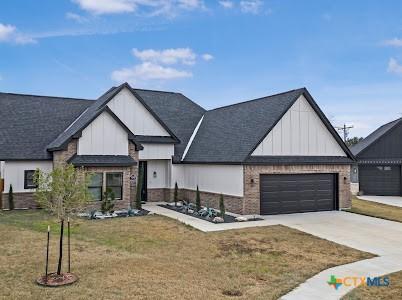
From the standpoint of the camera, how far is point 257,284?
8.45 meters

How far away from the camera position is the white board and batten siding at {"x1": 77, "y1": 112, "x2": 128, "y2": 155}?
61.7ft

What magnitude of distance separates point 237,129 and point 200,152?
285cm

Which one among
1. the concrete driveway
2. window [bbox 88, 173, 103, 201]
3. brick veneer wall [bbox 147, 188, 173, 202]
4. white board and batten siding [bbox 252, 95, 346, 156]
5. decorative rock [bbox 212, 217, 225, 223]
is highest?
white board and batten siding [bbox 252, 95, 346, 156]

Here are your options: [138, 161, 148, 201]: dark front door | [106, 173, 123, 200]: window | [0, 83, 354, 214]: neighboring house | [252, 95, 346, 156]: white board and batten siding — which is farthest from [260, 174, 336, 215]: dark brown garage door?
[138, 161, 148, 201]: dark front door

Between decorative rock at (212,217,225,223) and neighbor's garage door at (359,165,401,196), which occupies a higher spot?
neighbor's garage door at (359,165,401,196)

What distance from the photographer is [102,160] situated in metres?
18.8

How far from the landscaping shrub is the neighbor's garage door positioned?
22696mm

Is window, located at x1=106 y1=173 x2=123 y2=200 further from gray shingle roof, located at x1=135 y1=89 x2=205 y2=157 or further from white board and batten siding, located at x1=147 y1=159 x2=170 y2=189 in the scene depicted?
gray shingle roof, located at x1=135 y1=89 x2=205 y2=157

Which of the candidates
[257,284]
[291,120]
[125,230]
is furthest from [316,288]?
[291,120]

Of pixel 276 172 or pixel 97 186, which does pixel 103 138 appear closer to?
pixel 97 186

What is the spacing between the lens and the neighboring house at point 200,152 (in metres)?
18.7

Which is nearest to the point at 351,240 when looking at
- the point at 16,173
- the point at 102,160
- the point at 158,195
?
the point at 102,160

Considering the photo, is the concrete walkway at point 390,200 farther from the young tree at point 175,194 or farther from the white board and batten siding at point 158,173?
the white board and batten siding at point 158,173

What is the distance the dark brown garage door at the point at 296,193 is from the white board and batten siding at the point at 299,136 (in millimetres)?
1323
